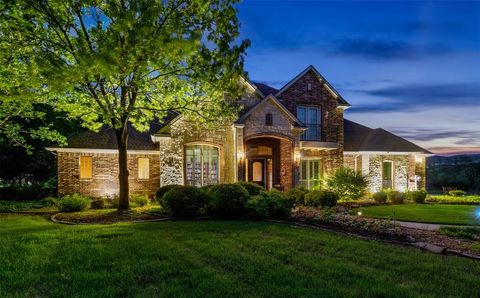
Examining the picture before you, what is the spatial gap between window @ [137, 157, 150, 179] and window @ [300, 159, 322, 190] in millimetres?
9781

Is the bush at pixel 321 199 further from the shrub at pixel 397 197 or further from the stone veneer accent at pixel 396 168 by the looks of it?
the stone veneer accent at pixel 396 168

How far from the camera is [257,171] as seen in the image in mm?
21703

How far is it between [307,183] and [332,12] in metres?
10.9

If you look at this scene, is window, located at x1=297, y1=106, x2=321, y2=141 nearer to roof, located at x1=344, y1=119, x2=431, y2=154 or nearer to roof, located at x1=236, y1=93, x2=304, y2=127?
roof, located at x1=236, y1=93, x2=304, y2=127

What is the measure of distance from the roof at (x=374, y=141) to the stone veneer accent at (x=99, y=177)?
45.0ft

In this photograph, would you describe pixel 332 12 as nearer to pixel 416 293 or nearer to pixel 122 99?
pixel 122 99

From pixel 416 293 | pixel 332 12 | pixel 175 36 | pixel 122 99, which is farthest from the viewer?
pixel 332 12

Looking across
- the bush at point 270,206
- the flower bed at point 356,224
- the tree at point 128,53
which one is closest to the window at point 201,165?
the tree at point 128,53

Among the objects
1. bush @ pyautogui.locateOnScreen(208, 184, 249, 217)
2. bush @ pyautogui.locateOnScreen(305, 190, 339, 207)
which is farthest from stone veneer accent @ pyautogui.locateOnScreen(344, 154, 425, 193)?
bush @ pyautogui.locateOnScreen(208, 184, 249, 217)

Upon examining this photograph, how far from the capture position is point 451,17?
1424 cm

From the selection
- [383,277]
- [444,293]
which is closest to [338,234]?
[383,277]

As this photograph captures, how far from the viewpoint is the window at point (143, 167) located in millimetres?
19938

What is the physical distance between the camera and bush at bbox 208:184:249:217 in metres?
11.1

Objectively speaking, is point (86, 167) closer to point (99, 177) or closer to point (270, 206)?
point (99, 177)
